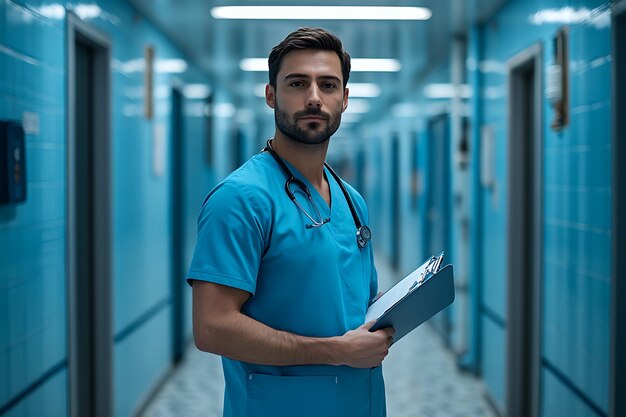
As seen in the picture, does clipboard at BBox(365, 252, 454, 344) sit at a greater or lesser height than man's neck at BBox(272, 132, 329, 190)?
lesser

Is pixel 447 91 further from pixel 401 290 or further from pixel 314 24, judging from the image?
pixel 401 290

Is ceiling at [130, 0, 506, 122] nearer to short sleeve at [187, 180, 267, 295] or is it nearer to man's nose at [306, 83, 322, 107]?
man's nose at [306, 83, 322, 107]

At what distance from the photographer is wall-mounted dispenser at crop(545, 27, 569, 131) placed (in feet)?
9.69

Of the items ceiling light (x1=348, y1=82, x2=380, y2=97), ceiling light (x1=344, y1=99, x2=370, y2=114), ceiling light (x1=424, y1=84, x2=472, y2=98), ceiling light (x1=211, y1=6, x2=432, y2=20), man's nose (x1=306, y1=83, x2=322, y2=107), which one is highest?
ceiling light (x1=344, y1=99, x2=370, y2=114)

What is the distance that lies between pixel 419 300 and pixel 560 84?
74.9 inches

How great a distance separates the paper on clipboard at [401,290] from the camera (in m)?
1.46

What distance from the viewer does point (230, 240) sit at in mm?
1344

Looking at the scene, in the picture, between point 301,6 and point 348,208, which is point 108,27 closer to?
point 301,6

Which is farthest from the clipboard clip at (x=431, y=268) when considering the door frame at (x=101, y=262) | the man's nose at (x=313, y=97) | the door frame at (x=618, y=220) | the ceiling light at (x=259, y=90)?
the ceiling light at (x=259, y=90)

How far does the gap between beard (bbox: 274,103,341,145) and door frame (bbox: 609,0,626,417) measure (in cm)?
134

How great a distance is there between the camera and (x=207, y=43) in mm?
5473

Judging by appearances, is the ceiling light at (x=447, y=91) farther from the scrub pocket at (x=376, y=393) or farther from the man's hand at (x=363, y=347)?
the man's hand at (x=363, y=347)

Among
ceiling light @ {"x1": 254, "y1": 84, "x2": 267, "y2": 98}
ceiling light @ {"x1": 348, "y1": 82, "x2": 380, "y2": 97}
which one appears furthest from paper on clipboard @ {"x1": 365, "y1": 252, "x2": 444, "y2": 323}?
ceiling light @ {"x1": 254, "y1": 84, "x2": 267, "y2": 98}

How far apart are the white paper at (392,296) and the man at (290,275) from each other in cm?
3
